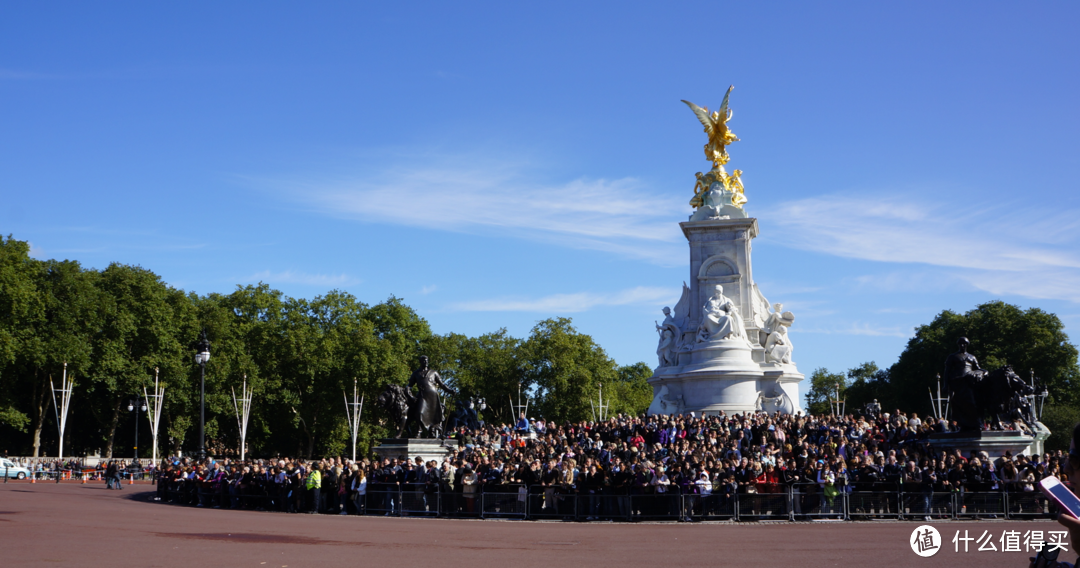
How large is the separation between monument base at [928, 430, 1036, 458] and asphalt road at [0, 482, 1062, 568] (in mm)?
5091

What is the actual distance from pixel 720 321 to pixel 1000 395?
19410 mm

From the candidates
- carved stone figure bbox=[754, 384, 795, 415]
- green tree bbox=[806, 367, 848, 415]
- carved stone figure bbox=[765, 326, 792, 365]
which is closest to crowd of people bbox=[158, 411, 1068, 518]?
carved stone figure bbox=[754, 384, 795, 415]

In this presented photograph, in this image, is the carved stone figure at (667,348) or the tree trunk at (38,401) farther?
the tree trunk at (38,401)

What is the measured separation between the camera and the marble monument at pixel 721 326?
1652 inches

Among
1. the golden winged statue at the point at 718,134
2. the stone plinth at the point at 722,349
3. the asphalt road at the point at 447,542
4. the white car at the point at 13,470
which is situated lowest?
the white car at the point at 13,470

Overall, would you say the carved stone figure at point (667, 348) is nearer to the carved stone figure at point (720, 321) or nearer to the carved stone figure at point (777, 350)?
the carved stone figure at point (720, 321)

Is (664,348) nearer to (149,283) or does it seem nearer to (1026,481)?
(1026,481)

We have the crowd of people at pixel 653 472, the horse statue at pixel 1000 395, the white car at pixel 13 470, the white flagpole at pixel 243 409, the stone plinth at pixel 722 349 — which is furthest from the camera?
the white flagpole at pixel 243 409

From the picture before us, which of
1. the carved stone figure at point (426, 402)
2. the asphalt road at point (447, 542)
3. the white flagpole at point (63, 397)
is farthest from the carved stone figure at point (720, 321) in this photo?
the white flagpole at point (63, 397)

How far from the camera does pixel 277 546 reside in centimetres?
1399

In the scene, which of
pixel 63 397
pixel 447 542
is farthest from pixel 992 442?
pixel 63 397

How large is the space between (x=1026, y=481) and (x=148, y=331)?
49.6 meters

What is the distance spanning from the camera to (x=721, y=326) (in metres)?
42.9

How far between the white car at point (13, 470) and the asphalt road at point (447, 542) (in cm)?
2541
